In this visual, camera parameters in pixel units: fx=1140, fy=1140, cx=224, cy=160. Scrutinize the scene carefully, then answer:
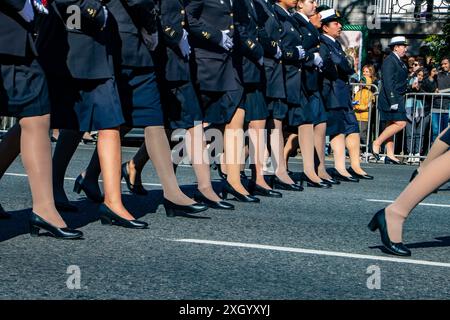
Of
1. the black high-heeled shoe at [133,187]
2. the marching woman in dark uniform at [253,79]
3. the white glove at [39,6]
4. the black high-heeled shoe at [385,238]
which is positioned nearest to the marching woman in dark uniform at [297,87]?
the marching woman in dark uniform at [253,79]

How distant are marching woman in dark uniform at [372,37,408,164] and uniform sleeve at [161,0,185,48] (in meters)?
8.34

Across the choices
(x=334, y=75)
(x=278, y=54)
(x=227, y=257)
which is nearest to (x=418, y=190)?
(x=227, y=257)

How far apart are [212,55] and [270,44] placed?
140 cm

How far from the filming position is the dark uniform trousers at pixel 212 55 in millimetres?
8406

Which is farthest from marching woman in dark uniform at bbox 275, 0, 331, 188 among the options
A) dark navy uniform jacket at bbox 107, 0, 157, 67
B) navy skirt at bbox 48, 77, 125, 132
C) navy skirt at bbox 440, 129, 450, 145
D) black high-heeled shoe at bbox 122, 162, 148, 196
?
navy skirt at bbox 440, 129, 450, 145

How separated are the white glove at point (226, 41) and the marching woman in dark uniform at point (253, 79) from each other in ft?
1.84

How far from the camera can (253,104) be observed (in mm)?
9484

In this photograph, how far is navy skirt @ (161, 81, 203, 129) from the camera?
8.05 m

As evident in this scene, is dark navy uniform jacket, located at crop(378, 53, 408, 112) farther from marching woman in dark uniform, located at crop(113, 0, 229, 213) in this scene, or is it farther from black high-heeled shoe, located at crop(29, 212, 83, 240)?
black high-heeled shoe, located at crop(29, 212, 83, 240)

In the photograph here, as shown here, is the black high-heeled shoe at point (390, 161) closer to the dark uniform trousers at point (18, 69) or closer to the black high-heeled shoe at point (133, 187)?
the black high-heeled shoe at point (133, 187)
